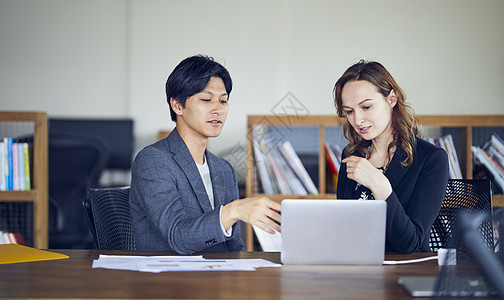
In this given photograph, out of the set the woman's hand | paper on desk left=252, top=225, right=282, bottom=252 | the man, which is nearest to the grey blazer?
the man

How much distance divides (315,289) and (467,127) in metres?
2.19

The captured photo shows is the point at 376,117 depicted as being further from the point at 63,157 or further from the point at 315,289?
the point at 63,157

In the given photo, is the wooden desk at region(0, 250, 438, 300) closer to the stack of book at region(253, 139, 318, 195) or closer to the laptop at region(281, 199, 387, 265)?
the laptop at region(281, 199, 387, 265)

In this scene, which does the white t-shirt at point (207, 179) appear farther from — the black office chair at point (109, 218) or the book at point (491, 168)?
the book at point (491, 168)

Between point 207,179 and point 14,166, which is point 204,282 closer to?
point 207,179

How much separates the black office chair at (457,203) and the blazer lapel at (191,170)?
847 millimetres

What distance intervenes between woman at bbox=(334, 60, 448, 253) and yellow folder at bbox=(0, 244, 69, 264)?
0.92 m

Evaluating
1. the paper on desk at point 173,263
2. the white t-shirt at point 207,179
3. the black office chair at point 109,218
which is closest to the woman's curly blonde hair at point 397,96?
the white t-shirt at point 207,179

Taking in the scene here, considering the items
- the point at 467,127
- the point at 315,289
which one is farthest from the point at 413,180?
the point at 467,127

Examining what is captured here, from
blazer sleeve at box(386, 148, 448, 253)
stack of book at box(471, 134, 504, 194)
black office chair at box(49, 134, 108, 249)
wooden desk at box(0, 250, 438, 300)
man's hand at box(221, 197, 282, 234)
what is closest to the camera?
wooden desk at box(0, 250, 438, 300)

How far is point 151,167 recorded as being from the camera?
1.72 metres

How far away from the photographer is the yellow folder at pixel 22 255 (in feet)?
4.66

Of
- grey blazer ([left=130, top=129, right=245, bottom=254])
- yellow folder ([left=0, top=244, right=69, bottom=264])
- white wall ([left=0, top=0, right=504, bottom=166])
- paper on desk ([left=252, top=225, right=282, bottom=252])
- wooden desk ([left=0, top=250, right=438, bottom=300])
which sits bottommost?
paper on desk ([left=252, top=225, right=282, bottom=252])

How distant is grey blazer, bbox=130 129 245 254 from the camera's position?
153cm
